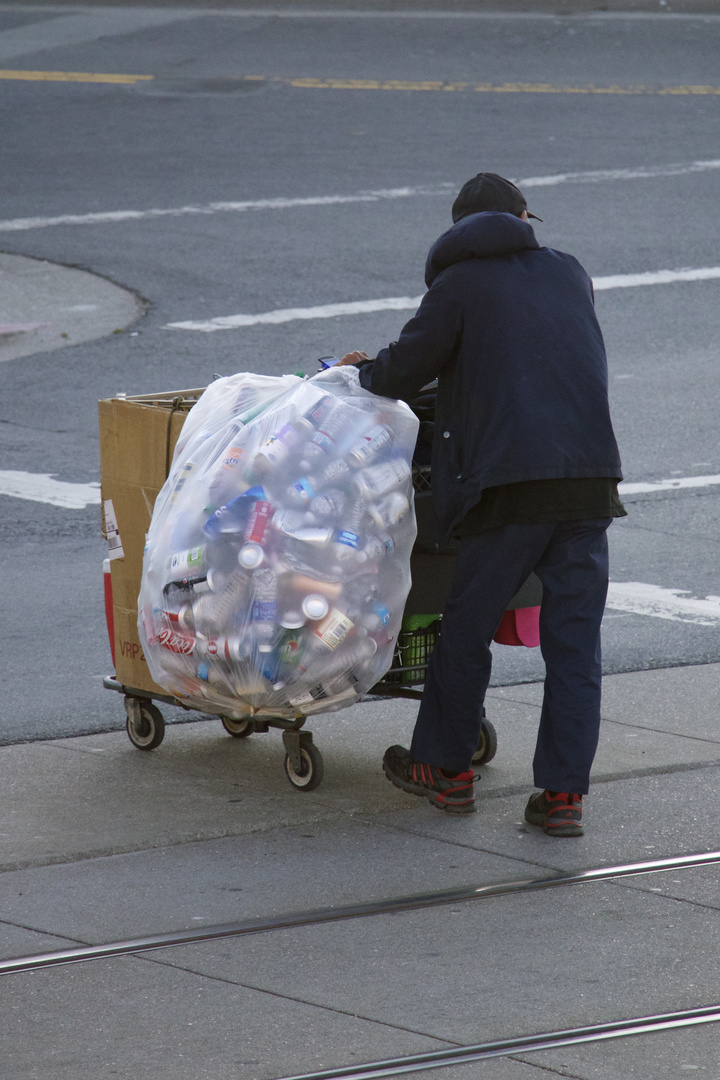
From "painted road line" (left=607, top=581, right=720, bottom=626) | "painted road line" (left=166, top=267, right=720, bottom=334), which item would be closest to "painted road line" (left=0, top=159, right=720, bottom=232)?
"painted road line" (left=166, top=267, right=720, bottom=334)

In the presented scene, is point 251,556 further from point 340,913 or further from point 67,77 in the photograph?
point 67,77

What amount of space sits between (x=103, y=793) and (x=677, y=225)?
11334 millimetres

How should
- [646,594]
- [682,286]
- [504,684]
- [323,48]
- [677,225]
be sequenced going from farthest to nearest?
1. [323,48]
2. [677,225]
3. [682,286]
4. [646,594]
5. [504,684]

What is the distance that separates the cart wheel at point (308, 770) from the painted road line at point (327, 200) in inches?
434

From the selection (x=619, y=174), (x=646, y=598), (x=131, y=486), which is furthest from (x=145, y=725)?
(x=619, y=174)

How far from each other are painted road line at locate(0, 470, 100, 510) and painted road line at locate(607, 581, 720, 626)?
282cm

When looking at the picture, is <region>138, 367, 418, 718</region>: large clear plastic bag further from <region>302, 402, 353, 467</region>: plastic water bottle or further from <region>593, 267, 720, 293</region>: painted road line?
<region>593, 267, 720, 293</region>: painted road line

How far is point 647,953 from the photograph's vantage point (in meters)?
4.07

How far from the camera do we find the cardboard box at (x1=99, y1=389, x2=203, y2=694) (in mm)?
5219

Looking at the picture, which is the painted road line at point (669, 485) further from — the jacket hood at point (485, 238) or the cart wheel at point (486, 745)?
the jacket hood at point (485, 238)

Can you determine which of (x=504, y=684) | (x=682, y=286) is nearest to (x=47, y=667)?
(x=504, y=684)

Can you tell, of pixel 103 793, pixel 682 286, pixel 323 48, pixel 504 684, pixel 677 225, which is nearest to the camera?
pixel 103 793

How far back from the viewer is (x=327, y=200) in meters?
16.1

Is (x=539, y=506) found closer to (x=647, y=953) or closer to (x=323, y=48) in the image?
(x=647, y=953)
